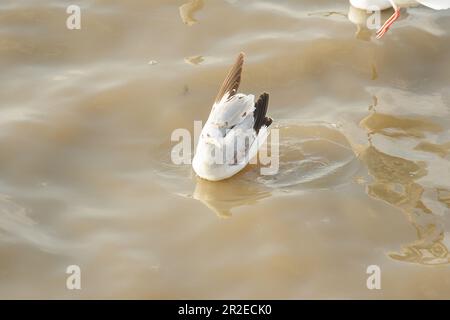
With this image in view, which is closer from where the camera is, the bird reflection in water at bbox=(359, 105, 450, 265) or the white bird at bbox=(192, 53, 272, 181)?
the bird reflection in water at bbox=(359, 105, 450, 265)

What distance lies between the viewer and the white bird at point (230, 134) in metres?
6.44

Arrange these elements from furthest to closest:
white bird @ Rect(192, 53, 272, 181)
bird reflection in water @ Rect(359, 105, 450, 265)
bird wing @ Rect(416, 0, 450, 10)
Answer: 1. bird wing @ Rect(416, 0, 450, 10)
2. white bird @ Rect(192, 53, 272, 181)
3. bird reflection in water @ Rect(359, 105, 450, 265)

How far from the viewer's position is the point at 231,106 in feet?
21.5

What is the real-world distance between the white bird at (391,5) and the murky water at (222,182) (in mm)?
111

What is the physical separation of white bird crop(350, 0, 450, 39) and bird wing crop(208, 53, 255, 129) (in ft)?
7.56

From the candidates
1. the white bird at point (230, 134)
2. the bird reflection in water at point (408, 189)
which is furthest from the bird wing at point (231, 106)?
the bird reflection in water at point (408, 189)

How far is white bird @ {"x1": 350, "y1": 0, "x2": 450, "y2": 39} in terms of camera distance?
7934 mm

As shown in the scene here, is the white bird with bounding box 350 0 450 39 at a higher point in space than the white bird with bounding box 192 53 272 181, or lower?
higher

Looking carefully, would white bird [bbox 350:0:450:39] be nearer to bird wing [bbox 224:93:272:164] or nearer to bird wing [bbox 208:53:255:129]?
bird wing [bbox 224:93:272:164]

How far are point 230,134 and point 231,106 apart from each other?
22 cm

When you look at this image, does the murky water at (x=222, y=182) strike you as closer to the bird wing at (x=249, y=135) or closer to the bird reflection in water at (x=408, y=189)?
the bird reflection in water at (x=408, y=189)

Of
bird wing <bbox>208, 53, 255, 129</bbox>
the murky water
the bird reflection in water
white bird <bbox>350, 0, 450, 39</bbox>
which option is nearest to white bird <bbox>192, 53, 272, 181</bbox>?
bird wing <bbox>208, 53, 255, 129</bbox>

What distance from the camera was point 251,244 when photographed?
596 centimetres

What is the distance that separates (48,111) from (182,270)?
2287 millimetres
